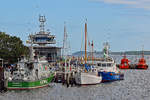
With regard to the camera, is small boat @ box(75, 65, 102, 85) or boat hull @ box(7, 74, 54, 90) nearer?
boat hull @ box(7, 74, 54, 90)

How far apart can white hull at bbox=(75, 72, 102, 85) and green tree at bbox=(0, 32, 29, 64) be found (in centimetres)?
2678

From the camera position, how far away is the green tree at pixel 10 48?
313ft

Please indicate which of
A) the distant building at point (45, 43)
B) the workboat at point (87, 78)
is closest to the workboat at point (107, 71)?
the workboat at point (87, 78)

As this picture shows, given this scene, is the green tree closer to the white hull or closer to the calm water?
the calm water

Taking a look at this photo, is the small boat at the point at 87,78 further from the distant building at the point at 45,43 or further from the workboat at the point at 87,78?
the distant building at the point at 45,43

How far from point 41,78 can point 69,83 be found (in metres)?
7.23

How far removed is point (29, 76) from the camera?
2596 inches

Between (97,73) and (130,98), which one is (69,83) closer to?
(97,73)

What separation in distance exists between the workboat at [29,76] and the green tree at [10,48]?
21.1 m

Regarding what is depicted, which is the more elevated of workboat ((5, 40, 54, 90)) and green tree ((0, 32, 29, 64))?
green tree ((0, 32, 29, 64))

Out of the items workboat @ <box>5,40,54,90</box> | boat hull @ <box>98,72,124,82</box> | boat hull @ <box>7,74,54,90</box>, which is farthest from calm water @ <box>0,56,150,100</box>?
boat hull @ <box>98,72,124,82</box>

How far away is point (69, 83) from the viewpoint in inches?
2943

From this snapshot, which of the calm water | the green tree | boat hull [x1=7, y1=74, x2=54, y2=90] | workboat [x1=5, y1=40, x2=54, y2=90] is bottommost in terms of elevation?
the calm water

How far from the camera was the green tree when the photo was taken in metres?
Result: 95.4
